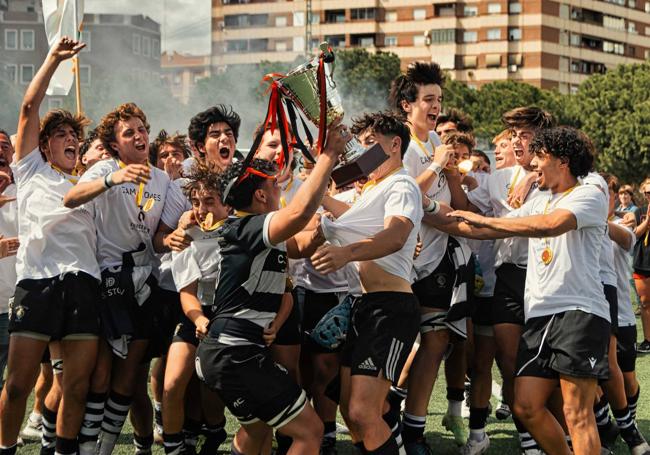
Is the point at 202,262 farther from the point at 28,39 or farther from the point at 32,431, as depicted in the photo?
the point at 28,39

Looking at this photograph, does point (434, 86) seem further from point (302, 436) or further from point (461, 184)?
point (302, 436)

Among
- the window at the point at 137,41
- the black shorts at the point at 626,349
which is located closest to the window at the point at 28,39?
the window at the point at 137,41

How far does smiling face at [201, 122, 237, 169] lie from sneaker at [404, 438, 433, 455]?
233cm

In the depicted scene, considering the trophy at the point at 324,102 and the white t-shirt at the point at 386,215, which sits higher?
the trophy at the point at 324,102

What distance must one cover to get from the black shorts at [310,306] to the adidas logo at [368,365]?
1.24 m

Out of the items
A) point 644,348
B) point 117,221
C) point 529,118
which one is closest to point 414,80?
point 529,118

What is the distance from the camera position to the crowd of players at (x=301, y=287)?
5.07m

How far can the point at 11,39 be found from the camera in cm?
7450

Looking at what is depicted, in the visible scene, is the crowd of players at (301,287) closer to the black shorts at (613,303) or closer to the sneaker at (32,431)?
the black shorts at (613,303)

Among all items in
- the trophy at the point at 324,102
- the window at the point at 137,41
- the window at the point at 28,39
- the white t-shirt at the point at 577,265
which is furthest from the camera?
the window at the point at 137,41

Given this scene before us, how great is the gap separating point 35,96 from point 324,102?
6.34 feet

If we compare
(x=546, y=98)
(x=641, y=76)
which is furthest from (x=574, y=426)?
(x=546, y=98)

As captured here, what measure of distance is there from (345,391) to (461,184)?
211cm

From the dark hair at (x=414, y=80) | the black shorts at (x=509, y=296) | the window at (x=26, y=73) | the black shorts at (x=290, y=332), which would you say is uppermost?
the window at (x=26, y=73)
